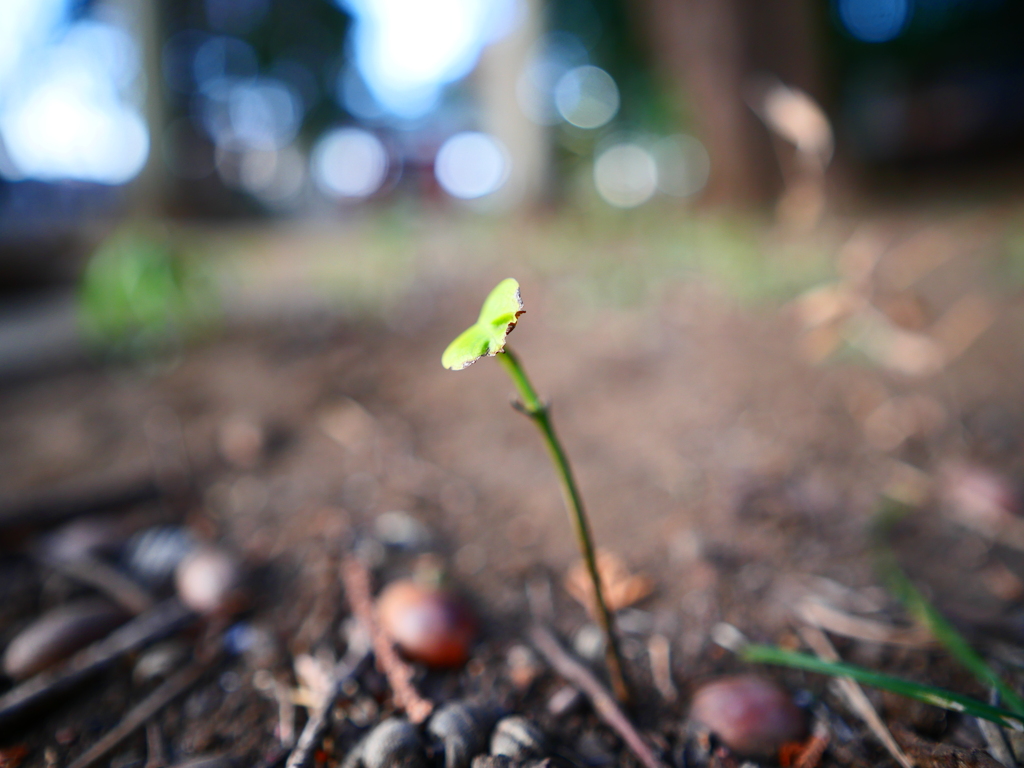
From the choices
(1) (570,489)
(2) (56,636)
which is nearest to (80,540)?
(2) (56,636)

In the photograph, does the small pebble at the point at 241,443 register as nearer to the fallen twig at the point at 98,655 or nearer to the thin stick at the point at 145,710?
the fallen twig at the point at 98,655

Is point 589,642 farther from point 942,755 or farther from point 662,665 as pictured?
point 942,755

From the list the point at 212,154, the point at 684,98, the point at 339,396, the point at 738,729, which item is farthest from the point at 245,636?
the point at 212,154

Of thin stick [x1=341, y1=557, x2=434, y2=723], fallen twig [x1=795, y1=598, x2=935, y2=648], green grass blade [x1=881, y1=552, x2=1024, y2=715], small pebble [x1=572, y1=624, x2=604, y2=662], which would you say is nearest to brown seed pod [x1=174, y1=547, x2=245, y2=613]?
thin stick [x1=341, y1=557, x2=434, y2=723]

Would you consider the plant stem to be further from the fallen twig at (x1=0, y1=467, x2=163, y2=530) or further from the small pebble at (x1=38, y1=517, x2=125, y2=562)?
the fallen twig at (x1=0, y1=467, x2=163, y2=530)

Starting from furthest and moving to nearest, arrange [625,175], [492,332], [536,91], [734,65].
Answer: [625,175] < [536,91] < [734,65] < [492,332]

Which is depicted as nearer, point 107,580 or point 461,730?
point 461,730

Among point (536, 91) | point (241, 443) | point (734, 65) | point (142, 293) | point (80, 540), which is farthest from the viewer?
point (536, 91)

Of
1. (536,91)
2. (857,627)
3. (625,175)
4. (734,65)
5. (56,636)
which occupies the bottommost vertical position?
(857,627)
